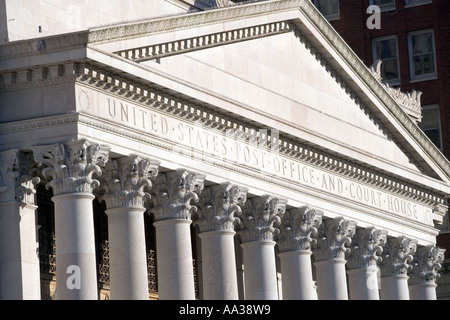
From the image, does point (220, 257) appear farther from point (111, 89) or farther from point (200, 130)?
point (111, 89)

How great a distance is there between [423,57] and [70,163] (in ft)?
158

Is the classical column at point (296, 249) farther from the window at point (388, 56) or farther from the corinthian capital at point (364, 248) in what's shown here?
the window at point (388, 56)

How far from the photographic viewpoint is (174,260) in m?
47.6

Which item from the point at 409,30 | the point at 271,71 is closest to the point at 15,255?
the point at 271,71

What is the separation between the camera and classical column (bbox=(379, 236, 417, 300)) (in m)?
64.5

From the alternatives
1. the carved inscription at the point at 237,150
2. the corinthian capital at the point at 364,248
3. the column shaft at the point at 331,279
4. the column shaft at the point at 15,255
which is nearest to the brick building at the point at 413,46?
the carved inscription at the point at 237,150

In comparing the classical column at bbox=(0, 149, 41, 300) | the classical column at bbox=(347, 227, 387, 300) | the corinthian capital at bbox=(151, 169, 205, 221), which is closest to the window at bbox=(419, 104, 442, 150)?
the classical column at bbox=(347, 227, 387, 300)

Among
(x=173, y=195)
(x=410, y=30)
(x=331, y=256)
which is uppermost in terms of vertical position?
(x=410, y=30)

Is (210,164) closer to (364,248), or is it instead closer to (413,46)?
(364,248)

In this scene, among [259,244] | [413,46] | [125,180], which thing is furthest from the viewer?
[413,46]

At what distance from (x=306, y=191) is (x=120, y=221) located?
12.8 m

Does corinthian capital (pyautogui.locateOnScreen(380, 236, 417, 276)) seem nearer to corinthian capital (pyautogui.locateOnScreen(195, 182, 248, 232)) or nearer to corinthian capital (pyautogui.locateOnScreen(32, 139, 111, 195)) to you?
corinthian capital (pyautogui.locateOnScreen(195, 182, 248, 232))

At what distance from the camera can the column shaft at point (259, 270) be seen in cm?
5325

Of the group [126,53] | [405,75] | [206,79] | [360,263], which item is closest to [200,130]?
[206,79]
